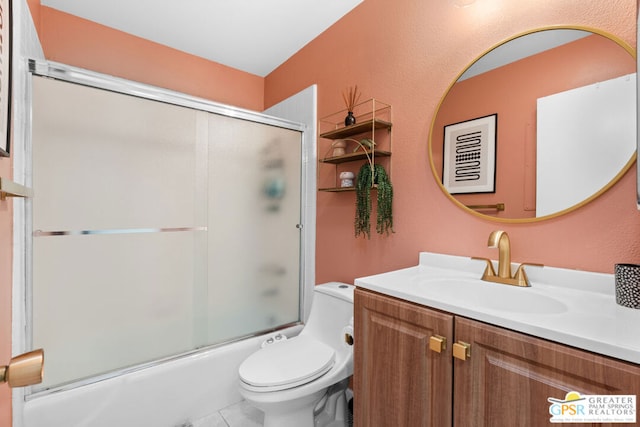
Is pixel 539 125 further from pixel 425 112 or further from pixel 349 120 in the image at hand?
pixel 349 120

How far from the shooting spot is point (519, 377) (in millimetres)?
680

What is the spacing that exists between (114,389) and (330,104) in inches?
80.5

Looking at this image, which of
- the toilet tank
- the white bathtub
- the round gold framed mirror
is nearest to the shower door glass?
the white bathtub

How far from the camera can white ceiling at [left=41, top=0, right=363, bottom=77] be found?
72.6 inches

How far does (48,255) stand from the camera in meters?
1.33

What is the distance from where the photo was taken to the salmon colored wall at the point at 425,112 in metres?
0.96

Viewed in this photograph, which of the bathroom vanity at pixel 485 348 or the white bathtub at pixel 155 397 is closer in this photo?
the bathroom vanity at pixel 485 348

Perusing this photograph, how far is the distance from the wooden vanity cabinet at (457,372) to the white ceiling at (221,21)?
1.84m

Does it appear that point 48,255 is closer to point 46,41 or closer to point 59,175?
point 59,175

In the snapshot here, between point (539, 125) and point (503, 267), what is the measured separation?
0.54 metres

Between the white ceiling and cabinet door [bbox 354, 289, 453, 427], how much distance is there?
1.83 meters

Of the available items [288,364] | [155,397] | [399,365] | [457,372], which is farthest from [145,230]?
[457,372]

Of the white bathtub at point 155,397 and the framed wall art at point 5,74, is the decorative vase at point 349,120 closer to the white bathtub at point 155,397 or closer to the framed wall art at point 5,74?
the framed wall art at point 5,74

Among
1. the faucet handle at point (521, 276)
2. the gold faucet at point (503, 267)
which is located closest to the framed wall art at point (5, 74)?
the gold faucet at point (503, 267)
